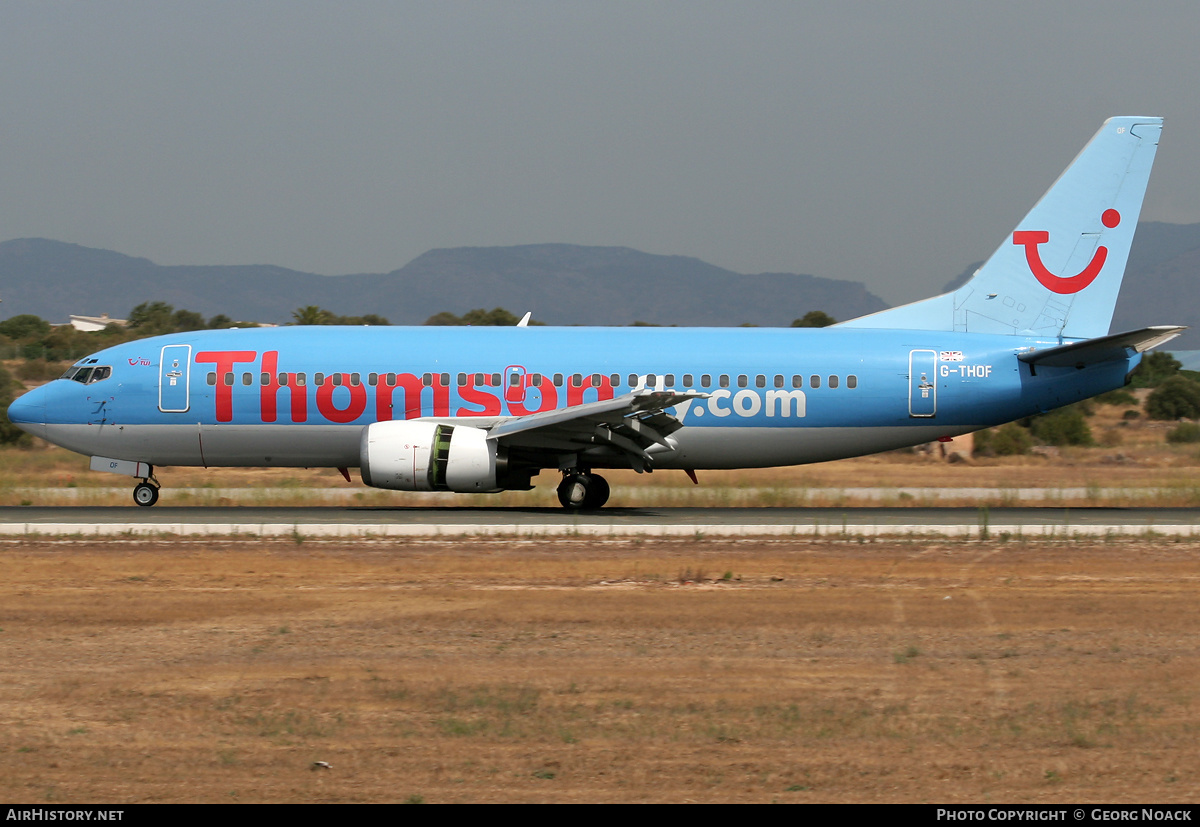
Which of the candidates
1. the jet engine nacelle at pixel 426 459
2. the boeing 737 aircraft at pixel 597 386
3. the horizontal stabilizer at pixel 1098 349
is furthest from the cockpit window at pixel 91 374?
the horizontal stabilizer at pixel 1098 349

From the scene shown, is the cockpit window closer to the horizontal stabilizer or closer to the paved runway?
the paved runway

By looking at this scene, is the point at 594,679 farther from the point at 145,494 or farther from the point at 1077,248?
the point at 1077,248

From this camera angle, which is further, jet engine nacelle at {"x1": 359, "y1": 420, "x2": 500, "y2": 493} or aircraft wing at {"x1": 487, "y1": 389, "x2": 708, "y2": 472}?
jet engine nacelle at {"x1": 359, "y1": 420, "x2": 500, "y2": 493}

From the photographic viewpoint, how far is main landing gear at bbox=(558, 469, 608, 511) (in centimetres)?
A: 2355

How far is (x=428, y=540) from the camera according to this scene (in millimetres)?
18703

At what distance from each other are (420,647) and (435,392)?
12.8 meters

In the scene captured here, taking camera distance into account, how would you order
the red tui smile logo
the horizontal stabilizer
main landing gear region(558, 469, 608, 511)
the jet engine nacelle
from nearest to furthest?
1. the jet engine nacelle
2. the horizontal stabilizer
3. main landing gear region(558, 469, 608, 511)
4. the red tui smile logo

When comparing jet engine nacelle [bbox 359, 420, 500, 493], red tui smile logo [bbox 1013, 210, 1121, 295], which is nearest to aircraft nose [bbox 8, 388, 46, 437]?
jet engine nacelle [bbox 359, 420, 500, 493]

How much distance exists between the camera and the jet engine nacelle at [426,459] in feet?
71.3

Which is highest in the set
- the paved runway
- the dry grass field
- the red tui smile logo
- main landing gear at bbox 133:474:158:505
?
the red tui smile logo

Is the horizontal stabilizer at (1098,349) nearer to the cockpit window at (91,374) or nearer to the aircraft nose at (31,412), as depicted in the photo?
the cockpit window at (91,374)

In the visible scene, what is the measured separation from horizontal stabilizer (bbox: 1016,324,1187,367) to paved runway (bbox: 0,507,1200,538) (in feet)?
9.86

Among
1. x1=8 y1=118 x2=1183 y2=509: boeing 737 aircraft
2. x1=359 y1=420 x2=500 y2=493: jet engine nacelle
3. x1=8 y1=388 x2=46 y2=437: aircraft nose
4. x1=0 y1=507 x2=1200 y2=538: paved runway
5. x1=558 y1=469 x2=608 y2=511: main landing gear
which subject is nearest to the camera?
x1=0 y1=507 x2=1200 y2=538: paved runway

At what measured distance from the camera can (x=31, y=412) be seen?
78.2ft
